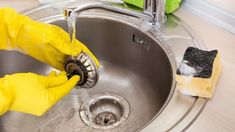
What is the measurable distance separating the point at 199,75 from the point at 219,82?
0.27 ft

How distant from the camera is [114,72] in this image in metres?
1.09

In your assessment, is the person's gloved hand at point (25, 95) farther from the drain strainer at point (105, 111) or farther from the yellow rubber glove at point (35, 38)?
the drain strainer at point (105, 111)

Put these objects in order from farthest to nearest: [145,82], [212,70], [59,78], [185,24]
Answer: [145,82], [185,24], [59,78], [212,70]

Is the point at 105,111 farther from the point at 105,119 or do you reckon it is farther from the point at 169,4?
the point at 169,4

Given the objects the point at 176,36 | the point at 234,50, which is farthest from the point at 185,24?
the point at 234,50

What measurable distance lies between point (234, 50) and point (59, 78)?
431mm

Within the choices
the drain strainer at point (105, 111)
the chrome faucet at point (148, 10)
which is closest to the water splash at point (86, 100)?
the drain strainer at point (105, 111)

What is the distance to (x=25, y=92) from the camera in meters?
0.70

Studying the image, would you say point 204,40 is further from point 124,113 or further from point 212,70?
point 124,113

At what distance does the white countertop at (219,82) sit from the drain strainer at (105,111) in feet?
1.05

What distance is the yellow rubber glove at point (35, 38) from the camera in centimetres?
84

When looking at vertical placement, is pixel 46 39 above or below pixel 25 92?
above

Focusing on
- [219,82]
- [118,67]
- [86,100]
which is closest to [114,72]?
[118,67]

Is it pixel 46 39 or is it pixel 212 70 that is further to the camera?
pixel 46 39
